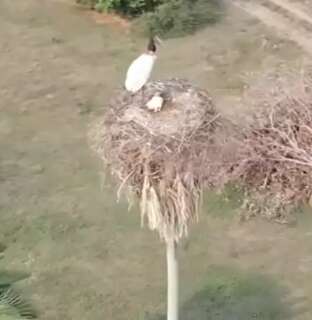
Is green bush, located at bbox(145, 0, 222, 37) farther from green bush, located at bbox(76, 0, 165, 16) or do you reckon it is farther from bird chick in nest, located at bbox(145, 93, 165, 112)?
bird chick in nest, located at bbox(145, 93, 165, 112)

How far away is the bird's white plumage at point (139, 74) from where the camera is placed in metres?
9.35

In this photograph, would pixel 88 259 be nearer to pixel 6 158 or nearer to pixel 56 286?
pixel 56 286

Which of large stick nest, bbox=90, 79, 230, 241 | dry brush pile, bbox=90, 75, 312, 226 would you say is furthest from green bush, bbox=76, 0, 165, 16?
large stick nest, bbox=90, 79, 230, 241

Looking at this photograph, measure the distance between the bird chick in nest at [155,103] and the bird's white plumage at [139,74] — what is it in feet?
1.17

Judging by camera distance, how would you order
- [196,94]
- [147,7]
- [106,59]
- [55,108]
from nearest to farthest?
[196,94] < [55,108] < [106,59] < [147,7]

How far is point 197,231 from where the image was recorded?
12.0 metres

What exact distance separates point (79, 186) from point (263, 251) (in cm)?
219

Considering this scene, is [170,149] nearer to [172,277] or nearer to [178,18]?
[172,277]

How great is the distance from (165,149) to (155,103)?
468mm

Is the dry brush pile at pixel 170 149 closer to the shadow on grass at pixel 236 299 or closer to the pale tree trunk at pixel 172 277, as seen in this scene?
the pale tree trunk at pixel 172 277

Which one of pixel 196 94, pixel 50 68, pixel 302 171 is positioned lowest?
pixel 50 68

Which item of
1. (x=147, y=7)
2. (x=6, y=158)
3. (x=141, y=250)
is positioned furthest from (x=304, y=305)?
(x=147, y=7)

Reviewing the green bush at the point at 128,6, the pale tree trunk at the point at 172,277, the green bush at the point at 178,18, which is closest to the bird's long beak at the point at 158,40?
the green bush at the point at 178,18

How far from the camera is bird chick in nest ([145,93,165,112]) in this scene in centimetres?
891
